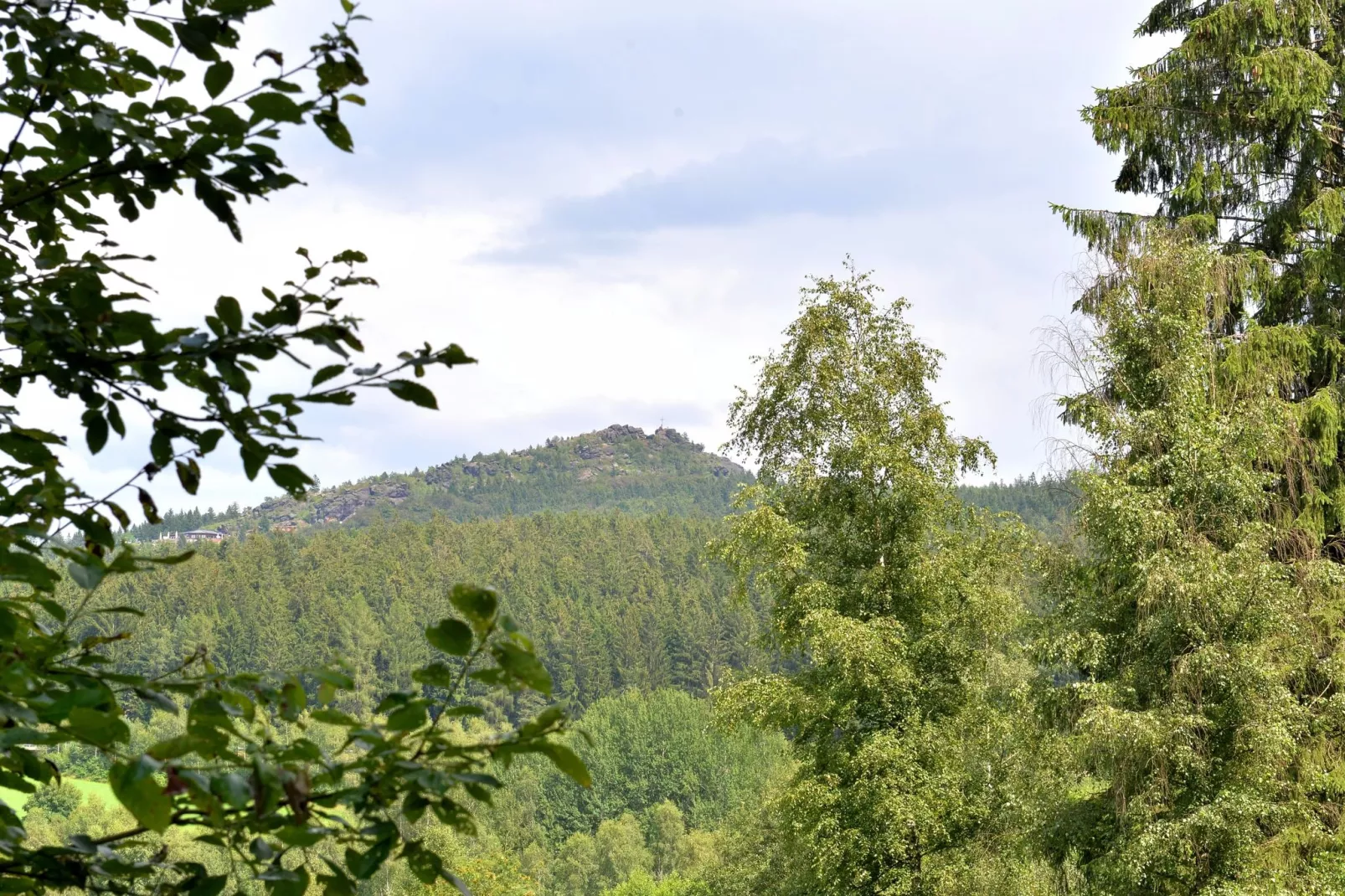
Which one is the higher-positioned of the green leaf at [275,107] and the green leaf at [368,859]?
the green leaf at [275,107]

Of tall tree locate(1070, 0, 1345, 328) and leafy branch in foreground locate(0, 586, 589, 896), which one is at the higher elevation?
tall tree locate(1070, 0, 1345, 328)

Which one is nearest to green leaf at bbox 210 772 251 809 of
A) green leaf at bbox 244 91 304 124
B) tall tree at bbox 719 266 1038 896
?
green leaf at bbox 244 91 304 124

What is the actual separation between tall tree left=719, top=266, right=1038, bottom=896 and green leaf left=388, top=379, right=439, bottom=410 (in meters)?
9.63

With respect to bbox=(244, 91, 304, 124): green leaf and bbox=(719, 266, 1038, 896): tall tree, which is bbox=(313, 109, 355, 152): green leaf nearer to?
bbox=(244, 91, 304, 124): green leaf

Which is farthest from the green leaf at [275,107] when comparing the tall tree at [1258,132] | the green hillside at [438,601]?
the green hillside at [438,601]

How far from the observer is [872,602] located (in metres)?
11.9

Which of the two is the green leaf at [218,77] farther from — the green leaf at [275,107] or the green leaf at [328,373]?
the green leaf at [328,373]

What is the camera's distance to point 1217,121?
12.1 meters

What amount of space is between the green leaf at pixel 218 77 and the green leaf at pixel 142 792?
0.95 m

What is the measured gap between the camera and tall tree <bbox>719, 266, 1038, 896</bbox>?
11.0 metres

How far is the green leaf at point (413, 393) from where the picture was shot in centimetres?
159

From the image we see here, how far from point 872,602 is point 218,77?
10803mm

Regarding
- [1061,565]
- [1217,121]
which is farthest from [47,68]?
[1217,121]

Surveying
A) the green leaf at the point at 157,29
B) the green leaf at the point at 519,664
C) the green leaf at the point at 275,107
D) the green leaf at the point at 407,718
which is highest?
the green leaf at the point at 157,29
